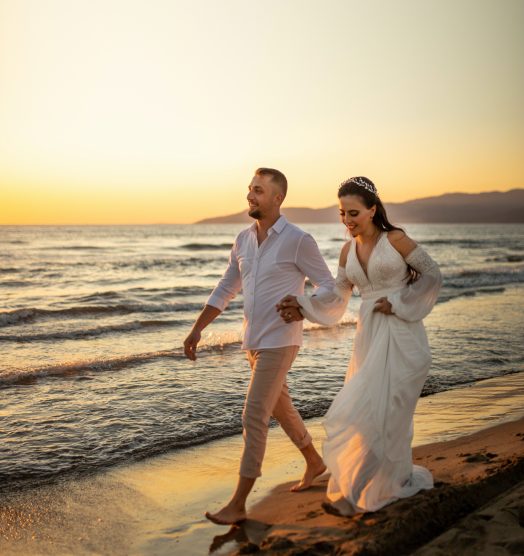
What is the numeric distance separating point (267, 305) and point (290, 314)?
208mm

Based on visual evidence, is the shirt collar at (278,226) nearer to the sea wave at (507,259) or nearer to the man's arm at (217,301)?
the man's arm at (217,301)

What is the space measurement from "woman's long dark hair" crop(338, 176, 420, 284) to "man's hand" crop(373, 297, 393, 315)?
0.21m

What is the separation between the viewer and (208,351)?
10812 millimetres

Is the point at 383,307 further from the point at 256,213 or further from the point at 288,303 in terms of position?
the point at 256,213

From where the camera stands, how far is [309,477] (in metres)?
4.75

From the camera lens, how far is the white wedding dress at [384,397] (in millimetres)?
3758

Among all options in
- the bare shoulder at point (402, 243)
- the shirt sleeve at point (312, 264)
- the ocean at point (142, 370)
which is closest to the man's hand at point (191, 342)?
the shirt sleeve at point (312, 264)

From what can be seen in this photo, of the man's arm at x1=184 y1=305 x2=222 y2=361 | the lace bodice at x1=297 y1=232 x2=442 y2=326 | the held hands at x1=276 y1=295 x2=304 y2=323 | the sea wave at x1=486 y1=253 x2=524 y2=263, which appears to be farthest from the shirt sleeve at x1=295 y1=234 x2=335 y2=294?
the sea wave at x1=486 y1=253 x2=524 y2=263

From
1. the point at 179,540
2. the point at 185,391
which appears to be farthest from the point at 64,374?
the point at 179,540

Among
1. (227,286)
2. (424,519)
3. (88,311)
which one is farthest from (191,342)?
(88,311)

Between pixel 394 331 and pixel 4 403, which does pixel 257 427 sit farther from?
pixel 4 403

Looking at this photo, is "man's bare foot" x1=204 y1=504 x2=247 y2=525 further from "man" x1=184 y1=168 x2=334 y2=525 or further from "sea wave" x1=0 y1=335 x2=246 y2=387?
"sea wave" x1=0 y1=335 x2=246 y2=387

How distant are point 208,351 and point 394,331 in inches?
284

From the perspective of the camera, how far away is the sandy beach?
10.9 ft
